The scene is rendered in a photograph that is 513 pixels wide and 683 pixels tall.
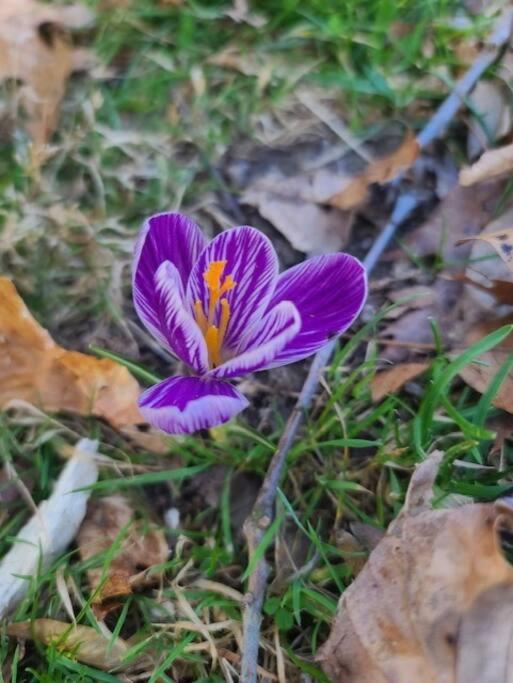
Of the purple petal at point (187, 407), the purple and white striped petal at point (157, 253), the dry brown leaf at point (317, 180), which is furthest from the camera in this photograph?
the dry brown leaf at point (317, 180)

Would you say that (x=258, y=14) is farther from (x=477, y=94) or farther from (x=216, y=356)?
(x=216, y=356)

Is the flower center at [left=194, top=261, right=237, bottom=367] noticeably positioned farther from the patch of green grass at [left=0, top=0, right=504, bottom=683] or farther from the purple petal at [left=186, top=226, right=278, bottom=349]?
the patch of green grass at [left=0, top=0, right=504, bottom=683]

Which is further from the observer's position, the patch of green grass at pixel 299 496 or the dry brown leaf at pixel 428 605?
the patch of green grass at pixel 299 496

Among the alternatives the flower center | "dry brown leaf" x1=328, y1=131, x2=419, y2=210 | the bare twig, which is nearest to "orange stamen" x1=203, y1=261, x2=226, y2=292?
the flower center

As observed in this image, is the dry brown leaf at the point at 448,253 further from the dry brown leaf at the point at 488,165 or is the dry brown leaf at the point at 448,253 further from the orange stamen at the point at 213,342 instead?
the orange stamen at the point at 213,342

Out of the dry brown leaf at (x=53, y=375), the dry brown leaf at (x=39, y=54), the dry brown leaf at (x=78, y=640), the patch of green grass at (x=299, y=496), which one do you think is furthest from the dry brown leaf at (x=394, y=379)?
the dry brown leaf at (x=39, y=54)

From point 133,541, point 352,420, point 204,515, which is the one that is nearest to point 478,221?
point 352,420
